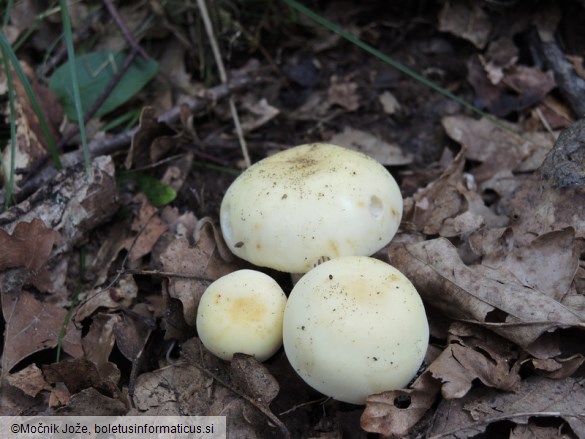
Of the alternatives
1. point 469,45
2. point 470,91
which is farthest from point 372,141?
point 469,45

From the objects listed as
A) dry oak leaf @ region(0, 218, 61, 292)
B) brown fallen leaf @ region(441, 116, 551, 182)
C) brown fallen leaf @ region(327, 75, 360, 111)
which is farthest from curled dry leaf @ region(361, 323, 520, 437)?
brown fallen leaf @ region(327, 75, 360, 111)

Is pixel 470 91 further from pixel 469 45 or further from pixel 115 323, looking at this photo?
pixel 115 323

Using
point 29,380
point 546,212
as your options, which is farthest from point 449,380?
point 29,380

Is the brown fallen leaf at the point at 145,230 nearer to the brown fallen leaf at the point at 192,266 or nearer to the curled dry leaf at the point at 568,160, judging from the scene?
the brown fallen leaf at the point at 192,266

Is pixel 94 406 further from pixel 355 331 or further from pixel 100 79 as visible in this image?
pixel 100 79

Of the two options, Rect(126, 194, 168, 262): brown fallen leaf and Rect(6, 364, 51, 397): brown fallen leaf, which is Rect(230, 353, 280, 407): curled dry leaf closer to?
Rect(6, 364, 51, 397): brown fallen leaf

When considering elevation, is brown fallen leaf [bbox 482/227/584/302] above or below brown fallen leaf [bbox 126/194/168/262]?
below
